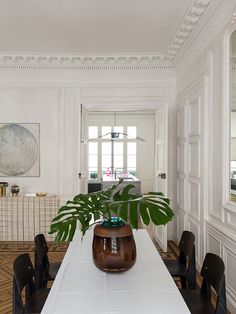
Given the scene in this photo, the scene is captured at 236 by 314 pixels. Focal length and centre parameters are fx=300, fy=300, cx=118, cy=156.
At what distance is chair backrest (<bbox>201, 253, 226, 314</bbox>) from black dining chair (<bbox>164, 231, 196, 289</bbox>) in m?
0.24

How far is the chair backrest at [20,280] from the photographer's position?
1.75 metres

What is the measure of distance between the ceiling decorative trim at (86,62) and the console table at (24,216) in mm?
2309

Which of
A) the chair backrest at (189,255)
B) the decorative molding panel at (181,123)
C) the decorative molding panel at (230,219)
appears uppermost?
the decorative molding panel at (181,123)

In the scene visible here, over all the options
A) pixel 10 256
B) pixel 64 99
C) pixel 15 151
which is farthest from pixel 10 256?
pixel 64 99

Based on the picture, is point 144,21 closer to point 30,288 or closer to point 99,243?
point 99,243

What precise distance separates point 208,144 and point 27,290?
248 cm

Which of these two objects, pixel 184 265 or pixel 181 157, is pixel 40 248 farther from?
pixel 181 157

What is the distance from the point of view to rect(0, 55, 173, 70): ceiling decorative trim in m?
5.04

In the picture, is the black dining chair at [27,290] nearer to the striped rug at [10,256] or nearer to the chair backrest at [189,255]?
the striped rug at [10,256]

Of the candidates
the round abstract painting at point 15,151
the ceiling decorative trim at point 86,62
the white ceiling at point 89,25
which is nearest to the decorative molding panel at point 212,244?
the white ceiling at point 89,25

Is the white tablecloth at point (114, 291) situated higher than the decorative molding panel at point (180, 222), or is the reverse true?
the white tablecloth at point (114, 291)

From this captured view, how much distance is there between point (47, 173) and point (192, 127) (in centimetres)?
267

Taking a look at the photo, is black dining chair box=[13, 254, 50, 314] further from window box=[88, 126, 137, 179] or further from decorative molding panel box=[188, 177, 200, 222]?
window box=[88, 126, 137, 179]

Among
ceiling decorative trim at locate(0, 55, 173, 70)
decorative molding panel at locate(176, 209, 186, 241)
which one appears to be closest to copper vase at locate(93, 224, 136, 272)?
decorative molding panel at locate(176, 209, 186, 241)
